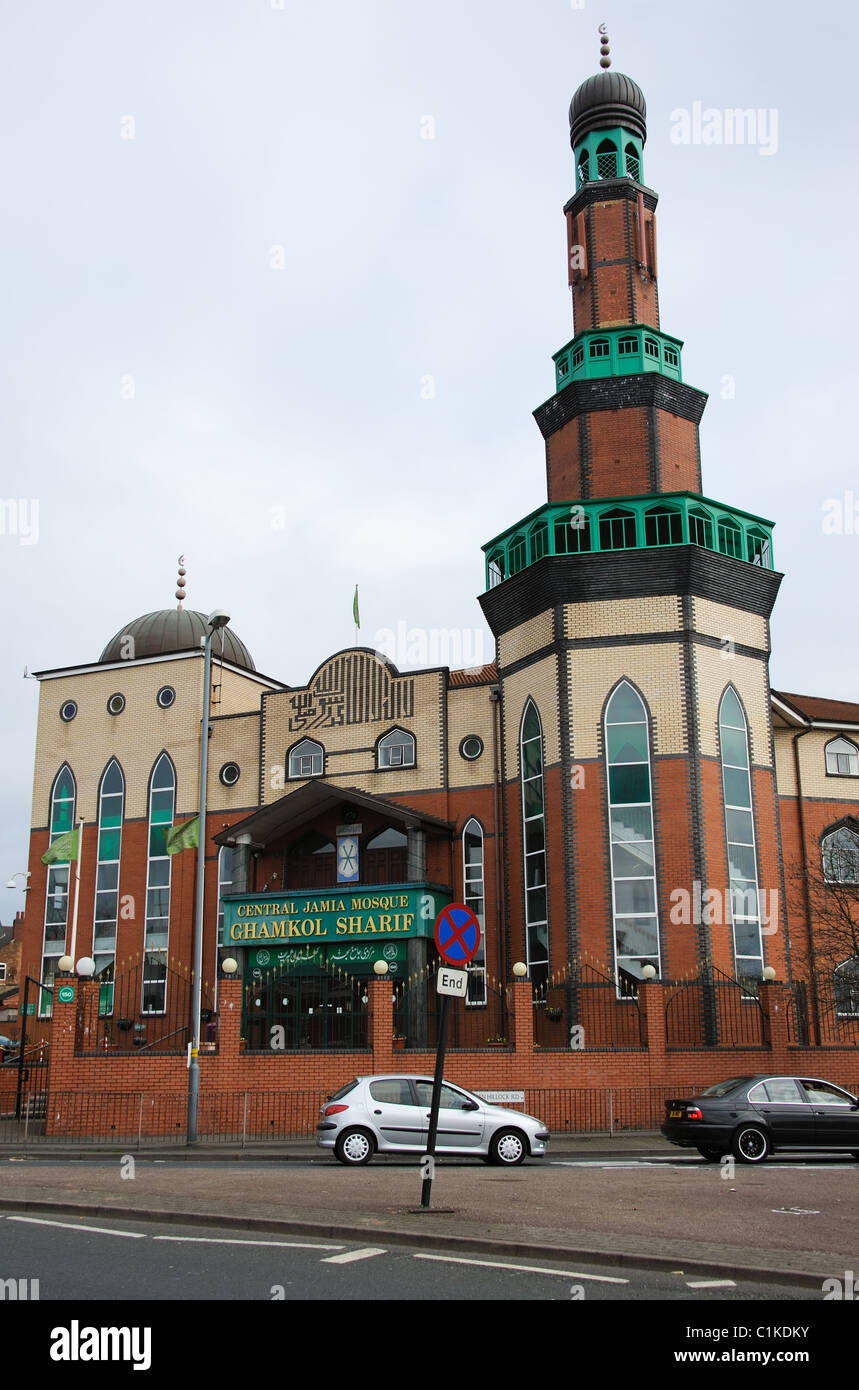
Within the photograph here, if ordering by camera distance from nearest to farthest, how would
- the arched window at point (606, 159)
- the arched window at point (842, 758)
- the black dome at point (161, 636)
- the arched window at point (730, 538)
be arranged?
the arched window at point (730, 538), the arched window at point (842, 758), the arched window at point (606, 159), the black dome at point (161, 636)

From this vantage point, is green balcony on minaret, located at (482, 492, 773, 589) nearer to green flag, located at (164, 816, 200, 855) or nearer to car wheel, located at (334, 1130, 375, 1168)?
green flag, located at (164, 816, 200, 855)

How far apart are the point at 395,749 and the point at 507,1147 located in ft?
53.9

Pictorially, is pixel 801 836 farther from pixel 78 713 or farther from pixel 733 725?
pixel 78 713

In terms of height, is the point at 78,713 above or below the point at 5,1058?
above

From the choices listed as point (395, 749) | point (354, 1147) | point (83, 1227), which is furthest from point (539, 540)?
point (83, 1227)

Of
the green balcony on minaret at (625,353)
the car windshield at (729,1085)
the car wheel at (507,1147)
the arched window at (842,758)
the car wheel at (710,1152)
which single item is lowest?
the car wheel at (710,1152)

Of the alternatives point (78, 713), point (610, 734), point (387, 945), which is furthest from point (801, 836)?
point (78, 713)

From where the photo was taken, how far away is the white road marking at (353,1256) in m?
8.60

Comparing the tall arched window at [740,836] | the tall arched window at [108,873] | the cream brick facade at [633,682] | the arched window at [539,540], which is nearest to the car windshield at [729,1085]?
the tall arched window at [740,836]

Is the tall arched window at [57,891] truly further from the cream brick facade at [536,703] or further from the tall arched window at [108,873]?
the cream brick facade at [536,703]

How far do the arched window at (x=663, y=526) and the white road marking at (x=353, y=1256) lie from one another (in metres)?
21.9

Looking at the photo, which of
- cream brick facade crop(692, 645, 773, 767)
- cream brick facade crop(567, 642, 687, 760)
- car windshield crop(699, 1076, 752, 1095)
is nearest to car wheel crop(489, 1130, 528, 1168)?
car windshield crop(699, 1076, 752, 1095)

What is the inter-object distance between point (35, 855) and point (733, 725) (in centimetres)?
2136
